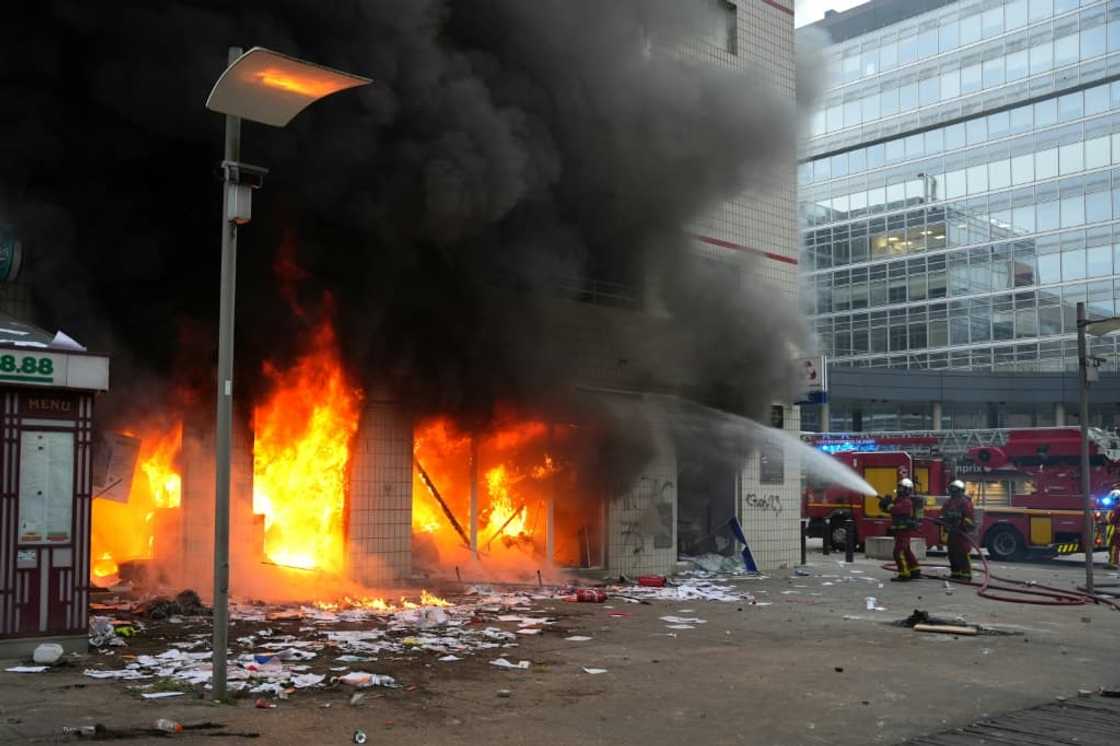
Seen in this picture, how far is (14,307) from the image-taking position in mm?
9586

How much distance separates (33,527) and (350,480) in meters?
4.65

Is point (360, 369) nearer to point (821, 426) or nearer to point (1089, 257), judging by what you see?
point (821, 426)

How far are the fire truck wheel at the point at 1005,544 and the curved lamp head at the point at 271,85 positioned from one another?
741 inches

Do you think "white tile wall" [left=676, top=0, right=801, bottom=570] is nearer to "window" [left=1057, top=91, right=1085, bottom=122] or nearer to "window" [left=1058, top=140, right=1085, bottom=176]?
"window" [left=1058, top=140, right=1085, bottom=176]

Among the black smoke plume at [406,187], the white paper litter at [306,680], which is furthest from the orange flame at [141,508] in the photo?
the white paper litter at [306,680]

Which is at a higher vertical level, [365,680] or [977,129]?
[977,129]

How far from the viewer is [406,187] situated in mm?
11047

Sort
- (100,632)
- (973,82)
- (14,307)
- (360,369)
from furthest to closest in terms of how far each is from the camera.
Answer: (973,82) < (360,369) < (14,307) < (100,632)

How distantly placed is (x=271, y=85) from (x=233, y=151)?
2.00ft

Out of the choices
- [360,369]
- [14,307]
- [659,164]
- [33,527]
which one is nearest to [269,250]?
[360,369]

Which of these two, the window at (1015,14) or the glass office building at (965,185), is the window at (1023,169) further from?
the window at (1015,14)

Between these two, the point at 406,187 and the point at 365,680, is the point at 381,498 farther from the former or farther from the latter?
the point at 365,680

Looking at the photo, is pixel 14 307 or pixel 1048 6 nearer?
pixel 14 307

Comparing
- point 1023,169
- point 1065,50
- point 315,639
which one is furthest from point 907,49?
point 315,639
